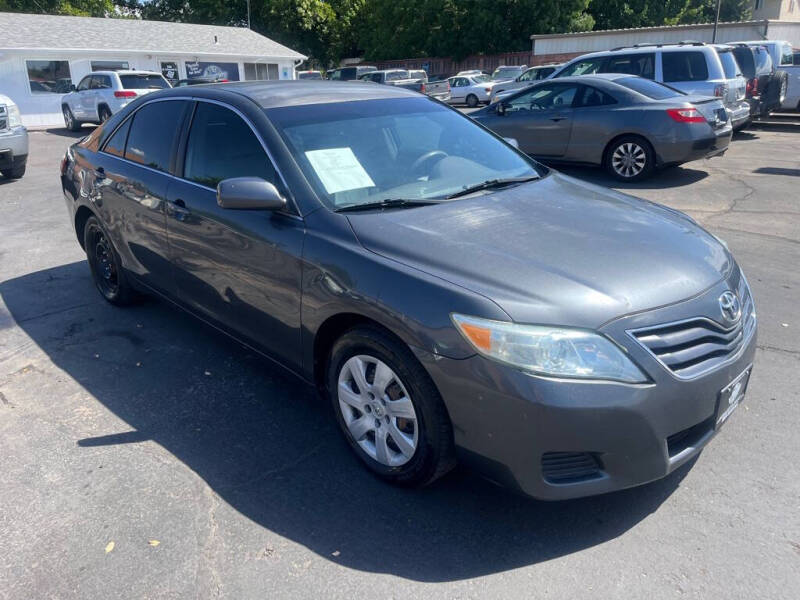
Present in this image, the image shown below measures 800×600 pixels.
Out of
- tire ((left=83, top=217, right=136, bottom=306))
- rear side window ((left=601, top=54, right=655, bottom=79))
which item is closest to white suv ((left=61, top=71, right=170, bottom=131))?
rear side window ((left=601, top=54, right=655, bottom=79))

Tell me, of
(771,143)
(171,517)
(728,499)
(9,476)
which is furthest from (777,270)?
(771,143)

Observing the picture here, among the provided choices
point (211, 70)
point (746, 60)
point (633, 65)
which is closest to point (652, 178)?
point (633, 65)

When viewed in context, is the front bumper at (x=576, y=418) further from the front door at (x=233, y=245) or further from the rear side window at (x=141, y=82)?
the rear side window at (x=141, y=82)

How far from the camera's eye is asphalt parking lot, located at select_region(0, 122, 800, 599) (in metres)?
2.50

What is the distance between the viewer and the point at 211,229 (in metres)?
3.73

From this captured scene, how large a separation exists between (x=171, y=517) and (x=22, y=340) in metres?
2.68

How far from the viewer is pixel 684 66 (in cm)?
1170

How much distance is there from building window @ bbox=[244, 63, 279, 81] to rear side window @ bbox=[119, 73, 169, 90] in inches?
550

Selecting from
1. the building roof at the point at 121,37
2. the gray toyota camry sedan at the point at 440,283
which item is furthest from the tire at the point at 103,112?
the gray toyota camry sedan at the point at 440,283

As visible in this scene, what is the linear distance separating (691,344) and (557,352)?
60cm

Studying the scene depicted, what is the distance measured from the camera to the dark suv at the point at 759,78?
44.4ft

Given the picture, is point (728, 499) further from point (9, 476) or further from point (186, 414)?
point (9, 476)

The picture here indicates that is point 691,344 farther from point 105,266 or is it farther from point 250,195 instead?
point 105,266

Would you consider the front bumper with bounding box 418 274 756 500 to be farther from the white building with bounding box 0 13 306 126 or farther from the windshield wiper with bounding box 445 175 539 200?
the white building with bounding box 0 13 306 126
